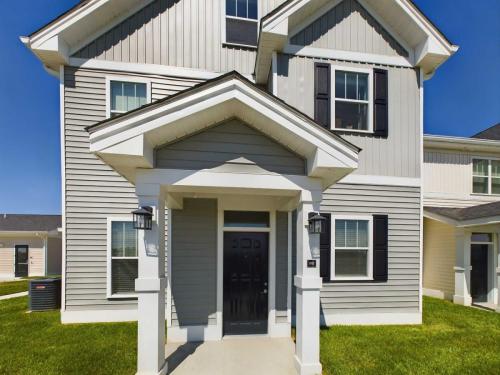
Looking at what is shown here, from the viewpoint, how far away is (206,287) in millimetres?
5578

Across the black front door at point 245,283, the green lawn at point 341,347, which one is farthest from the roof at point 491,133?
the black front door at point 245,283

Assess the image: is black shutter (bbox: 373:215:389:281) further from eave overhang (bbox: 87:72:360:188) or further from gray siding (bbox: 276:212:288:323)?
eave overhang (bbox: 87:72:360:188)

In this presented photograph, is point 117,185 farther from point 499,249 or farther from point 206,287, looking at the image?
point 499,249

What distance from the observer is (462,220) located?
27.2ft

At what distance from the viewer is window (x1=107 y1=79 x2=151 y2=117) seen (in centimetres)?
674

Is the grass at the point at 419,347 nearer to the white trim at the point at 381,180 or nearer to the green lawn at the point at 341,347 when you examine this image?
the green lawn at the point at 341,347

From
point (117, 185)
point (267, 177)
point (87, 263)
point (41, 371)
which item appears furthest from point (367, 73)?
point (41, 371)

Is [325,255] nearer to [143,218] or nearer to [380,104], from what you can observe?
[380,104]

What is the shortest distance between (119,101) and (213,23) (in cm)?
295

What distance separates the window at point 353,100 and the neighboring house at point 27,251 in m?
17.0

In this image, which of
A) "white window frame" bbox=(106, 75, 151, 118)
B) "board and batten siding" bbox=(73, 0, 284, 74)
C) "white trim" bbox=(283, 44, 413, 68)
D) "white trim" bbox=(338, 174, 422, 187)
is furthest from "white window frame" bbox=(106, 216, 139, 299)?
"white trim" bbox=(283, 44, 413, 68)

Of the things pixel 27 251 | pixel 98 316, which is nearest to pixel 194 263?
pixel 98 316

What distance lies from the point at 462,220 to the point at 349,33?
6.02 meters

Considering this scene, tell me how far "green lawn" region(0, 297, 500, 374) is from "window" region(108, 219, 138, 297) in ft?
2.59
